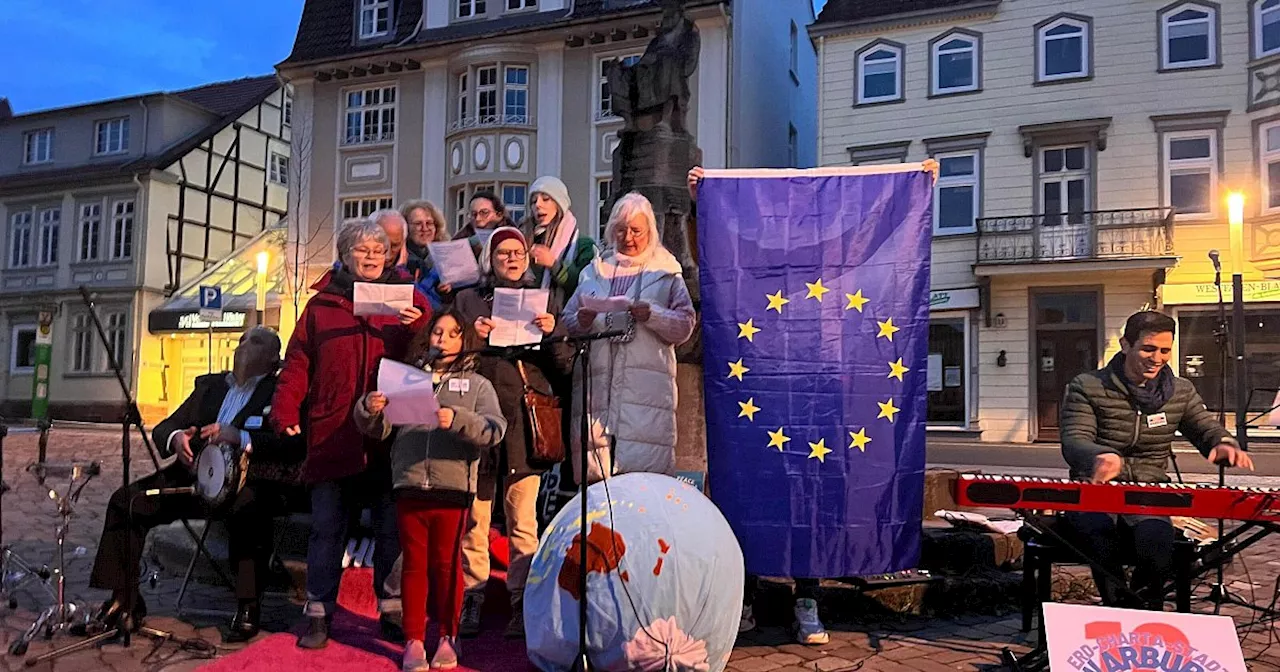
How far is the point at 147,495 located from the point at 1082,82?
64.2ft

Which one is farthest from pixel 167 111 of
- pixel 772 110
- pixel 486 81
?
pixel 772 110

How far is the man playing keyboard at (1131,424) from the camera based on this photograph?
13.8 ft

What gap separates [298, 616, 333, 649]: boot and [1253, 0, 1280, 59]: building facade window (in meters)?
20.0

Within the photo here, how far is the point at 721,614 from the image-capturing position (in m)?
3.80

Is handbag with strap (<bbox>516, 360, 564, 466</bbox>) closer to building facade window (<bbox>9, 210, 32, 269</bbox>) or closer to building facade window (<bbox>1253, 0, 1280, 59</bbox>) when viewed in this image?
building facade window (<bbox>1253, 0, 1280, 59</bbox>)

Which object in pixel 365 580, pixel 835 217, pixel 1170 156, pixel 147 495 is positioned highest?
pixel 1170 156

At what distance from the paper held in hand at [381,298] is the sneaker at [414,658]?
1405mm

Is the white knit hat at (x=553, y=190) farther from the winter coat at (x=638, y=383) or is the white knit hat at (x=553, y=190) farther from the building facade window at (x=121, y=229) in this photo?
the building facade window at (x=121, y=229)

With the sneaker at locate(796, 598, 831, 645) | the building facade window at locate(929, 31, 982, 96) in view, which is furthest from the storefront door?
the sneaker at locate(796, 598, 831, 645)

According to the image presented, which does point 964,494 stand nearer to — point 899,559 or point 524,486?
point 899,559

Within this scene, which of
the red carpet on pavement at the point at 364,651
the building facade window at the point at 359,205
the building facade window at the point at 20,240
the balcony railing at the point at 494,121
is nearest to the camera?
the red carpet on pavement at the point at 364,651

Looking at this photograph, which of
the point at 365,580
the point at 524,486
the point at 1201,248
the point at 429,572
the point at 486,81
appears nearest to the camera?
the point at 429,572

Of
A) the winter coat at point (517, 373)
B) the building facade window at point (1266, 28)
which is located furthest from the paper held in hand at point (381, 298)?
the building facade window at point (1266, 28)

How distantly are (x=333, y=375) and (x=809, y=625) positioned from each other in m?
2.49
